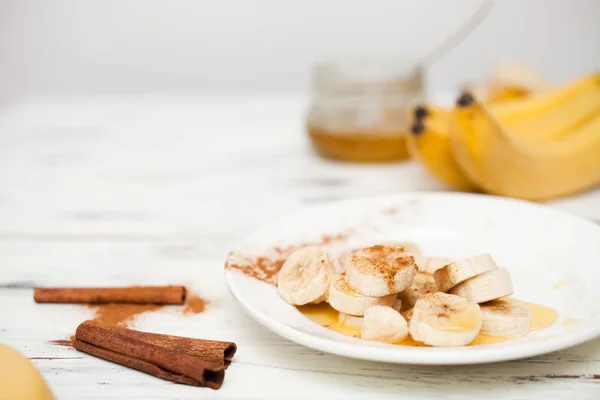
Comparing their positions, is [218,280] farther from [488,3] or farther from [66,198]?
[488,3]

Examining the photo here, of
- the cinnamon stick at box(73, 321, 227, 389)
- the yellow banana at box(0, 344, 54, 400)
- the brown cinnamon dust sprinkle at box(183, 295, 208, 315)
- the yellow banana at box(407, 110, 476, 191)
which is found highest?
the yellow banana at box(407, 110, 476, 191)

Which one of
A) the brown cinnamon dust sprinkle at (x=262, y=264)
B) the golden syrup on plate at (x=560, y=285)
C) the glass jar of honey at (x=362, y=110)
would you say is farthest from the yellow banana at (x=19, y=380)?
the glass jar of honey at (x=362, y=110)

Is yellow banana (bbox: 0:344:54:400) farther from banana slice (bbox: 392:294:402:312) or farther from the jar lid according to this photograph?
the jar lid

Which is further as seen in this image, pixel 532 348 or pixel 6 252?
pixel 6 252

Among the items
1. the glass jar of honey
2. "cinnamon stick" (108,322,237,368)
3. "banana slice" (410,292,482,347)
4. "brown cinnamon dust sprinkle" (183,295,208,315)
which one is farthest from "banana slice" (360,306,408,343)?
the glass jar of honey

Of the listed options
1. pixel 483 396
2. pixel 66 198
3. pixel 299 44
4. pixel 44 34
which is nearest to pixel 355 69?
pixel 66 198
